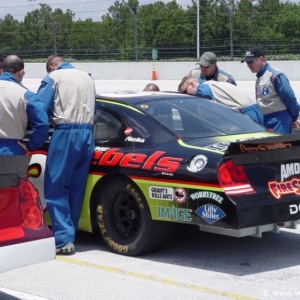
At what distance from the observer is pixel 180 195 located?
21.5 ft

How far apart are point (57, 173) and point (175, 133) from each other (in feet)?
3.79

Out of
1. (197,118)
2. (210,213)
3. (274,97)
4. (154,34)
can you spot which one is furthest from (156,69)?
(210,213)

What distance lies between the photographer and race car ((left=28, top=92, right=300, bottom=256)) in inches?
252

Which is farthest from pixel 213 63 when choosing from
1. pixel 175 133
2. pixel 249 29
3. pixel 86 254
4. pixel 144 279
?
pixel 249 29

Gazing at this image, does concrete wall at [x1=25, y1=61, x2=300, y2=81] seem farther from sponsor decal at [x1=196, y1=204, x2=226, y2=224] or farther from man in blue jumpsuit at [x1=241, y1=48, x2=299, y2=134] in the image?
sponsor decal at [x1=196, y1=204, x2=226, y2=224]

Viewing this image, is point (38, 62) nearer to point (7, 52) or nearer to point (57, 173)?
point (7, 52)

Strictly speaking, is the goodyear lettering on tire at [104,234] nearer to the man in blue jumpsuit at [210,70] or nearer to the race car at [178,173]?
the race car at [178,173]

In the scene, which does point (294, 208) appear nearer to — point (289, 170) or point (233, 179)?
point (289, 170)

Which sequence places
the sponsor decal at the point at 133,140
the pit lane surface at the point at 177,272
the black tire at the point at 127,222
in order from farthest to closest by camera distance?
the sponsor decal at the point at 133,140 → the black tire at the point at 127,222 → the pit lane surface at the point at 177,272

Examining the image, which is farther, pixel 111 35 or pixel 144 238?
pixel 111 35

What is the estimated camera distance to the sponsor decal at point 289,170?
6.75 meters

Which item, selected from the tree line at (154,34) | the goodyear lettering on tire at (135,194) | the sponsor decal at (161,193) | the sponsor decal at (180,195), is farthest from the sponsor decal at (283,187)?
the tree line at (154,34)

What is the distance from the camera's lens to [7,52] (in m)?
Answer: 36.1

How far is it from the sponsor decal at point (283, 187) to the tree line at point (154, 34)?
77.1 ft
